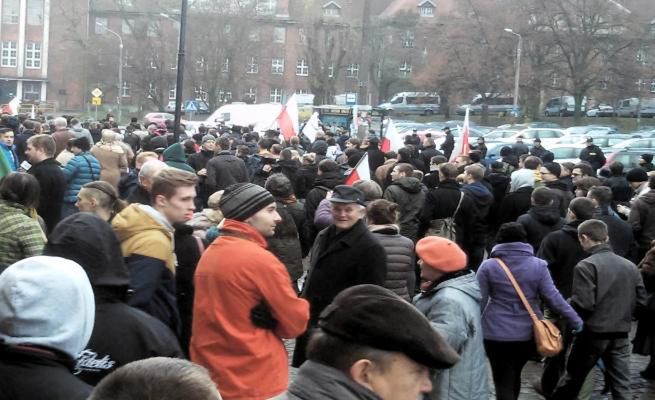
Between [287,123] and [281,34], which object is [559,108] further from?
[287,123]

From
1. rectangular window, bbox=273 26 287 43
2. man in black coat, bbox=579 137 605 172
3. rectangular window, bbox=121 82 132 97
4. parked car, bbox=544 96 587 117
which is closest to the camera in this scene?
man in black coat, bbox=579 137 605 172

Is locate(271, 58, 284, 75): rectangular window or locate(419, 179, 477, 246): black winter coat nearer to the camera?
locate(419, 179, 477, 246): black winter coat

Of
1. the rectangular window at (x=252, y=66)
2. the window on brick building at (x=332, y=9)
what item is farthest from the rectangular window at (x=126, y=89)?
the window on brick building at (x=332, y=9)

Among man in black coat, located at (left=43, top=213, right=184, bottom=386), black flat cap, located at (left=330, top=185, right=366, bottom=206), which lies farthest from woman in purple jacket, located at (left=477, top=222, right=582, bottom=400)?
man in black coat, located at (left=43, top=213, right=184, bottom=386)

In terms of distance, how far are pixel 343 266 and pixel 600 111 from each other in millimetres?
64521

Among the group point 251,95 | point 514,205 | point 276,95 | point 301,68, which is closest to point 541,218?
point 514,205

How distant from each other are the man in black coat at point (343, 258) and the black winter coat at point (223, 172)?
5.18 meters

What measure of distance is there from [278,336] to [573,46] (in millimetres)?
57566

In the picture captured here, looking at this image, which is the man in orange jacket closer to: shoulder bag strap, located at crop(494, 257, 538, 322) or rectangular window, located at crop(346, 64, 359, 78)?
shoulder bag strap, located at crop(494, 257, 538, 322)

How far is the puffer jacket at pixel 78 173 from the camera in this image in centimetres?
940

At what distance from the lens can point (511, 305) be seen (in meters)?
6.64

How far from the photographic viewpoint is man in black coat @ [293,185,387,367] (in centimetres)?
614

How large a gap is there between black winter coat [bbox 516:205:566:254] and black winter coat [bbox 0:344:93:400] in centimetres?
686

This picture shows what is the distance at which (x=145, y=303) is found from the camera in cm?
457
